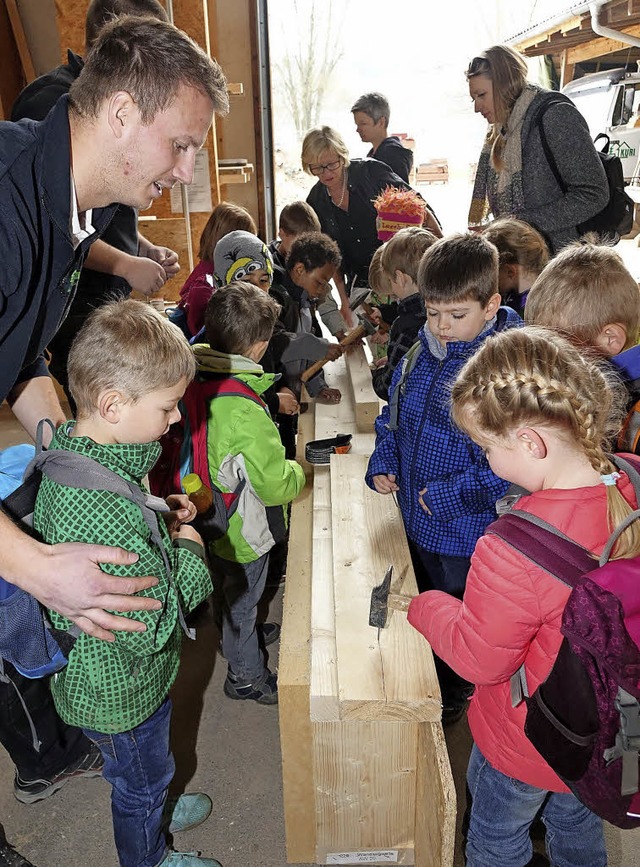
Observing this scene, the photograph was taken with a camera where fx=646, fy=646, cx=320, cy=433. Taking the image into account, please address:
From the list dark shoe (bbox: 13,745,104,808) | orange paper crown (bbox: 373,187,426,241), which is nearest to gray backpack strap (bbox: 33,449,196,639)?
dark shoe (bbox: 13,745,104,808)

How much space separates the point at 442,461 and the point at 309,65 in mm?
13770

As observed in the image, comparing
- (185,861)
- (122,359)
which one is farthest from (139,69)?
(185,861)

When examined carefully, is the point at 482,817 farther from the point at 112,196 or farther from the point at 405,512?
the point at 112,196

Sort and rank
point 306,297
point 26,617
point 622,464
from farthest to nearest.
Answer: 1. point 306,297
2. point 26,617
3. point 622,464

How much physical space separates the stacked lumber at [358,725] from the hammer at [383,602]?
0.02 m

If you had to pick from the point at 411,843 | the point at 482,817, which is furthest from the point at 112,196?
the point at 411,843

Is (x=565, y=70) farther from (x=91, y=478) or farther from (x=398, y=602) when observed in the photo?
(x=91, y=478)

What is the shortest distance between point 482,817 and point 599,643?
2.53 ft

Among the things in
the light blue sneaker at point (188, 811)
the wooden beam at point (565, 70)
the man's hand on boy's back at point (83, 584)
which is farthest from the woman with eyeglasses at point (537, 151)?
the wooden beam at point (565, 70)

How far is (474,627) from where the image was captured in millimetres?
1285

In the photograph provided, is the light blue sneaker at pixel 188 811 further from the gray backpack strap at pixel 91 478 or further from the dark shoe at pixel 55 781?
the gray backpack strap at pixel 91 478

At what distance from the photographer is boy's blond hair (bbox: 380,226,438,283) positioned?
2.77 metres

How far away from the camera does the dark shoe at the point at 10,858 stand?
1841mm

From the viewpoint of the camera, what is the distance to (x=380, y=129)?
4.64 meters
